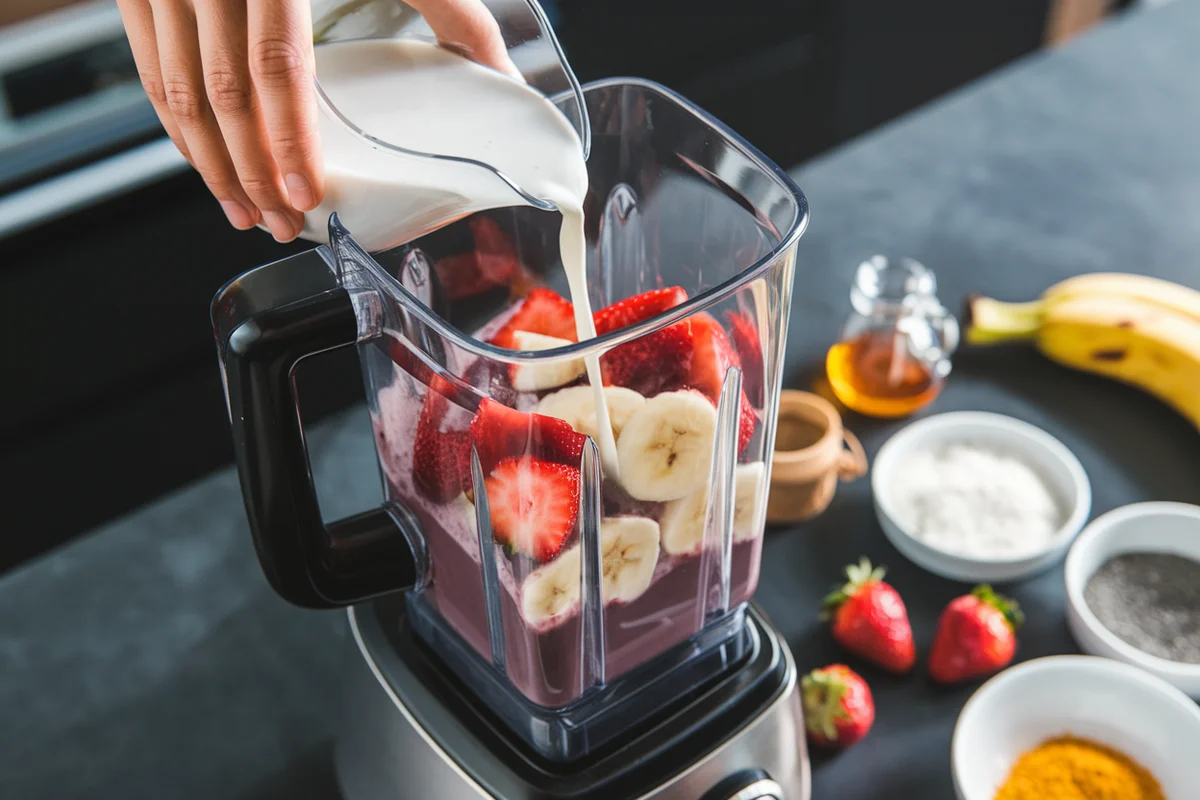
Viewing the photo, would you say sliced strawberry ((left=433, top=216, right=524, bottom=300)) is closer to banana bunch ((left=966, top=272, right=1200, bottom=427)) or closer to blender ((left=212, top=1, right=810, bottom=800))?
blender ((left=212, top=1, right=810, bottom=800))

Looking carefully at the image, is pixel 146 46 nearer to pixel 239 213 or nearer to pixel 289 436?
pixel 239 213

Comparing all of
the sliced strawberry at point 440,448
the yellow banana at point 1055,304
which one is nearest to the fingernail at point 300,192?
the sliced strawberry at point 440,448

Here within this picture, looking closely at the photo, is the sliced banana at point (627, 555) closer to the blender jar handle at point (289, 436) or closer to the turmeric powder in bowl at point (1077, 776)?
the blender jar handle at point (289, 436)

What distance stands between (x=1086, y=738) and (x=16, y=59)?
1497mm

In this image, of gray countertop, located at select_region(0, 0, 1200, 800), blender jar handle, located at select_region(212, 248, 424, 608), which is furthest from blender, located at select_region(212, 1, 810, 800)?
gray countertop, located at select_region(0, 0, 1200, 800)

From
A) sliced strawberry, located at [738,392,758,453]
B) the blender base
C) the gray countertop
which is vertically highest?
sliced strawberry, located at [738,392,758,453]

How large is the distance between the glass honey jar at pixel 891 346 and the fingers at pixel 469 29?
1.72 feet

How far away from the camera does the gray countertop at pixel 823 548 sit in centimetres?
83

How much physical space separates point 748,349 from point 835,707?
0.32 m

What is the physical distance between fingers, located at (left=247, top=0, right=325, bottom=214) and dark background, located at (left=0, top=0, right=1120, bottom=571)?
1.00 m

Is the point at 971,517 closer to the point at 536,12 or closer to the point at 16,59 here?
the point at 536,12

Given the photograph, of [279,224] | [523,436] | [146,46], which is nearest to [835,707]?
[523,436]

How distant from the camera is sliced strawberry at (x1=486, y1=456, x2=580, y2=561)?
1.80 ft

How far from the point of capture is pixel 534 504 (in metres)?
0.55
